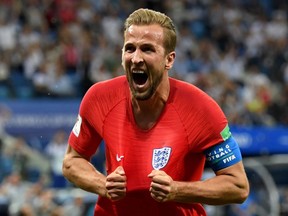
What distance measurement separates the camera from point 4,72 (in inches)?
640

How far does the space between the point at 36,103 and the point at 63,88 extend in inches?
35.3

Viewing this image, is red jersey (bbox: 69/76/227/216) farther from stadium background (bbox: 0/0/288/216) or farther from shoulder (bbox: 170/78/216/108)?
stadium background (bbox: 0/0/288/216)

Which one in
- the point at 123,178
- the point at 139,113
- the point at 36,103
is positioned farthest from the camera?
the point at 36,103

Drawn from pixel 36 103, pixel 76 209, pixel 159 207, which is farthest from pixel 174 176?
pixel 36 103

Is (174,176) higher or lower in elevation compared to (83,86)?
higher

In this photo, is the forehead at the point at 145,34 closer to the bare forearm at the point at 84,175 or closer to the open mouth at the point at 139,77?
the open mouth at the point at 139,77

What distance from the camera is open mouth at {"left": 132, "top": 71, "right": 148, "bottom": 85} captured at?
16.4 feet

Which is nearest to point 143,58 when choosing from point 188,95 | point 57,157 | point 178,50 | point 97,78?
point 188,95

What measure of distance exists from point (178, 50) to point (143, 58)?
14.4 m

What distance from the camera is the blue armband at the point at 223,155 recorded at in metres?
5.05

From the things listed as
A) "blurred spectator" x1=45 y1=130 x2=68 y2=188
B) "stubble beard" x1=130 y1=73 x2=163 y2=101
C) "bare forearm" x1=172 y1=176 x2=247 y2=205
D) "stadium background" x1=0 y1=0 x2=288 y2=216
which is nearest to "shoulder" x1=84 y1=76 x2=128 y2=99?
"stubble beard" x1=130 y1=73 x2=163 y2=101

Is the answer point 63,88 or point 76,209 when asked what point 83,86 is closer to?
point 63,88

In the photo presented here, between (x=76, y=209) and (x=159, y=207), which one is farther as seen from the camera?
(x=76, y=209)

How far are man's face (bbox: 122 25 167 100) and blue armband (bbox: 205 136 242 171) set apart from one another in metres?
0.47
